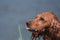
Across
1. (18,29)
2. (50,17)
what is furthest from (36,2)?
(50,17)

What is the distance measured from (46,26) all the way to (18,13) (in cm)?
75

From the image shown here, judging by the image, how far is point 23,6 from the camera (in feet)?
8.00

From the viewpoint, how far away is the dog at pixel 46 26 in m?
1.70

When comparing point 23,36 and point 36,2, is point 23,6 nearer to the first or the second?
point 36,2

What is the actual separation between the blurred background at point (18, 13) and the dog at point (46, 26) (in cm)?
63

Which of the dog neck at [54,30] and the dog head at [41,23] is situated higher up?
the dog head at [41,23]

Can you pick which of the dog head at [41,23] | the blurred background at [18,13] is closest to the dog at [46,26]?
the dog head at [41,23]

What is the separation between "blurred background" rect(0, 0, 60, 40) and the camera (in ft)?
7.86

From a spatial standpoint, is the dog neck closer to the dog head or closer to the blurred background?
the dog head

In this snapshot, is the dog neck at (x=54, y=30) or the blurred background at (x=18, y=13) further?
the blurred background at (x=18, y=13)

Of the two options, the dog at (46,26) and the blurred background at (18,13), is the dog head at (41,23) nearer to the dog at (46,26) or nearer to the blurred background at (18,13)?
the dog at (46,26)

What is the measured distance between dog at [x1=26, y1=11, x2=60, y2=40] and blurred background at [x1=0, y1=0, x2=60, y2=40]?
628mm

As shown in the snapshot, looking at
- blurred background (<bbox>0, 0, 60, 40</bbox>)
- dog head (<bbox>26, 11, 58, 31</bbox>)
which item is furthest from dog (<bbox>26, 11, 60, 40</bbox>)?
blurred background (<bbox>0, 0, 60, 40</bbox>)

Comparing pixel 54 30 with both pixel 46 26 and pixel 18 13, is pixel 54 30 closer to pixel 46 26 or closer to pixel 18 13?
pixel 46 26
